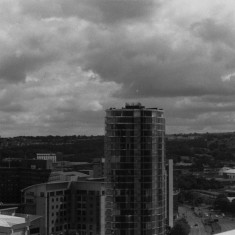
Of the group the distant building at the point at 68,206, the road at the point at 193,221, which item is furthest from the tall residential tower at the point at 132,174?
the road at the point at 193,221

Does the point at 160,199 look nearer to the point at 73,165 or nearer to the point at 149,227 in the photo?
the point at 149,227

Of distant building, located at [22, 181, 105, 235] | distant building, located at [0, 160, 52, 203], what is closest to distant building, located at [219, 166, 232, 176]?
distant building, located at [0, 160, 52, 203]

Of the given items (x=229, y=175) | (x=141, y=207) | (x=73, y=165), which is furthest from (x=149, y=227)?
(x=229, y=175)

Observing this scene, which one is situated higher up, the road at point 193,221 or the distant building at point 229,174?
the distant building at point 229,174

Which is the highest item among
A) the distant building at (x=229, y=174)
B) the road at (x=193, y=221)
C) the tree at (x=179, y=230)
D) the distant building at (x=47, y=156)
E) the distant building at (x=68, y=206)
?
the distant building at (x=47, y=156)

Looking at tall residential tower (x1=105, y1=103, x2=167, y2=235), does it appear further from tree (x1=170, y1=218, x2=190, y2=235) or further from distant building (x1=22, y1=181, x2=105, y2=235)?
tree (x1=170, y1=218, x2=190, y2=235)

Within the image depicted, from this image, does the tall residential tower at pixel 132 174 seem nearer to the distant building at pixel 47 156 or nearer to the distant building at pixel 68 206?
the distant building at pixel 68 206
